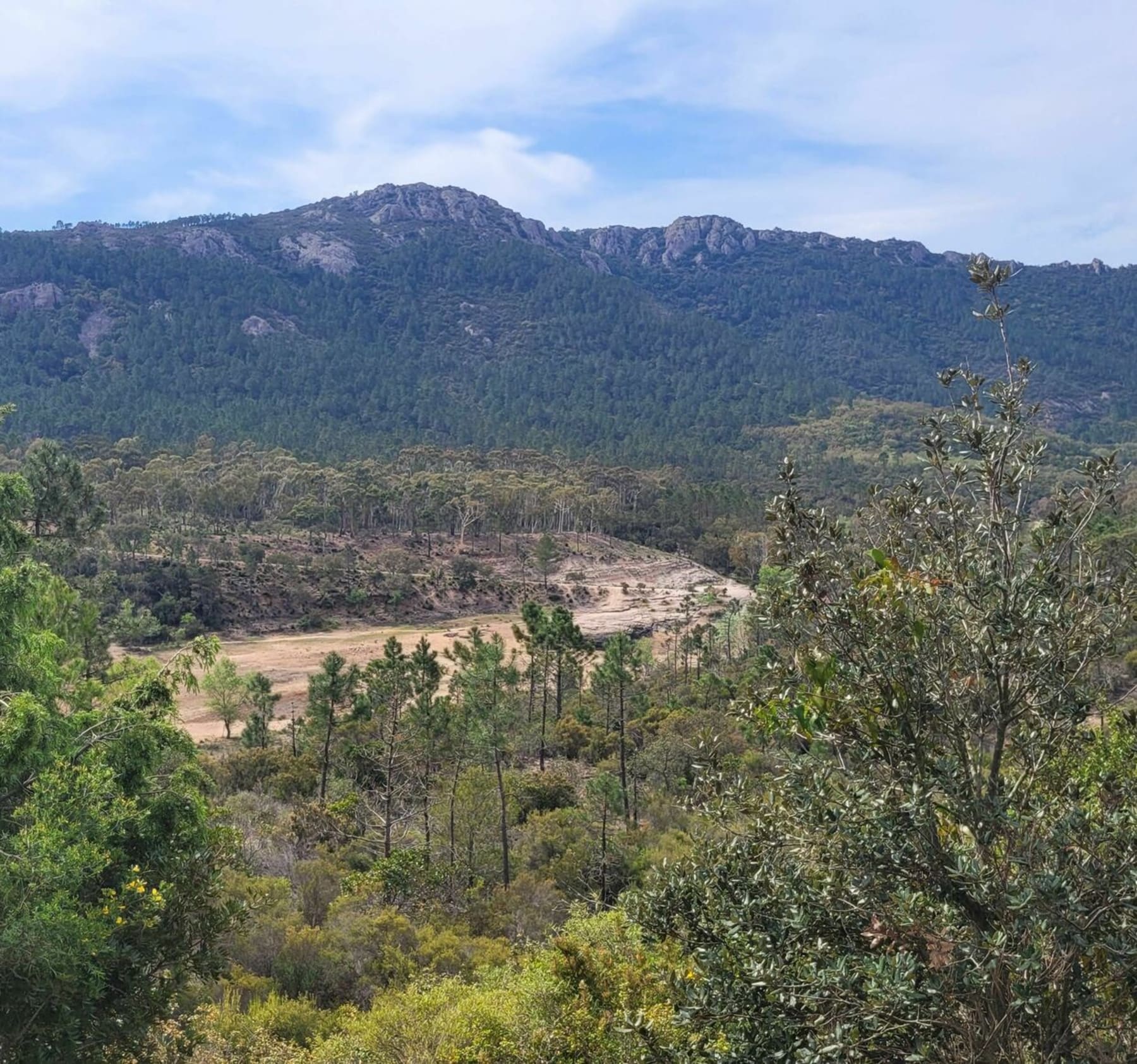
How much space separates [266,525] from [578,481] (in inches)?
1450

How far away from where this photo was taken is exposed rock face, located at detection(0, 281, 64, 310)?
181 meters

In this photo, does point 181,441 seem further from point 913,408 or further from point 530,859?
point 913,408

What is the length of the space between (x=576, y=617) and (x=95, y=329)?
15718 cm

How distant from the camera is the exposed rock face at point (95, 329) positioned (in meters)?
175

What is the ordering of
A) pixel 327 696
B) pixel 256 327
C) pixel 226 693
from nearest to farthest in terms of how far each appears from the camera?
pixel 327 696 → pixel 226 693 → pixel 256 327

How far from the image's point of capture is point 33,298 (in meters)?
184

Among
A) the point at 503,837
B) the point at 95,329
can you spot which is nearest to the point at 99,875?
the point at 503,837

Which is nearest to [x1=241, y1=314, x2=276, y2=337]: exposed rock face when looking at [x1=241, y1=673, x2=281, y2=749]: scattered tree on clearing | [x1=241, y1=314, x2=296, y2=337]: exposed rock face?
[x1=241, y1=314, x2=296, y2=337]: exposed rock face

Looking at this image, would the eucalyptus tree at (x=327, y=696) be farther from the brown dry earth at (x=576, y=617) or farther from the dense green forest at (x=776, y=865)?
the brown dry earth at (x=576, y=617)

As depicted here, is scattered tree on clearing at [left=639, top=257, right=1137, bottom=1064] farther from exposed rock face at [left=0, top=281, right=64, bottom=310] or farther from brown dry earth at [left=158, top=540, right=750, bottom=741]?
exposed rock face at [left=0, top=281, right=64, bottom=310]

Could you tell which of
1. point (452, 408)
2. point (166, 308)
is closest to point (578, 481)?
point (452, 408)

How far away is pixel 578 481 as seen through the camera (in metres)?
104

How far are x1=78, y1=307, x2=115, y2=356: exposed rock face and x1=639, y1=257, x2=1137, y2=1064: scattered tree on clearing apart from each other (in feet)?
640

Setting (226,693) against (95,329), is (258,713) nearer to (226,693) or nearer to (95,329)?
(226,693)
